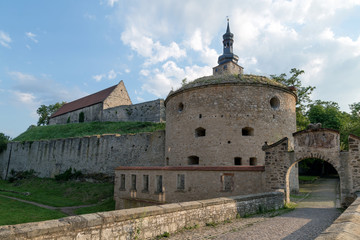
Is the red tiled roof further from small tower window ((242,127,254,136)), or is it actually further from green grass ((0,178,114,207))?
small tower window ((242,127,254,136))

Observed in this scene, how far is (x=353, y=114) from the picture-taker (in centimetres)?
3866

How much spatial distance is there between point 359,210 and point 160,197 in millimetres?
9212

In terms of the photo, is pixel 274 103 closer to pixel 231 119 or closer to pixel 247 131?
pixel 247 131

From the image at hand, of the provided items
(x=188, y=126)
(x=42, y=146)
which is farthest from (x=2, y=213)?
(x=42, y=146)

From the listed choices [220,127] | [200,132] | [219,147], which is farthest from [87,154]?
[220,127]

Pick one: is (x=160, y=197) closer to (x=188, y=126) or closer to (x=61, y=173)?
(x=188, y=126)

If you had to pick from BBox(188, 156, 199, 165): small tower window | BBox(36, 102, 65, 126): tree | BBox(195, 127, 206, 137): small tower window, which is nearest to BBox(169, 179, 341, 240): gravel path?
BBox(188, 156, 199, 165): small tower window

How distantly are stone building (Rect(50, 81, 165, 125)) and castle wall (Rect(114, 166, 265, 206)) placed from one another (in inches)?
923

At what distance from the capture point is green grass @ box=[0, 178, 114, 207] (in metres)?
20.4

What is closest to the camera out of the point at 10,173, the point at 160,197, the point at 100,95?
the point at 160,197

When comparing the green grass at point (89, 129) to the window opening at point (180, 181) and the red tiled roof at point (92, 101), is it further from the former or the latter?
the window opening at point (180, 181)

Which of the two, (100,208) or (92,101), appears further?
(92,101)

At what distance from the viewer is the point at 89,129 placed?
39281 mm

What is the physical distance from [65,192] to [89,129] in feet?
53.6
